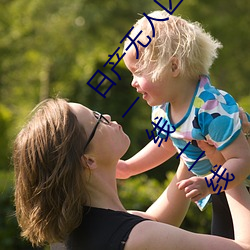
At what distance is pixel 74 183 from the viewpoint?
2701 mm

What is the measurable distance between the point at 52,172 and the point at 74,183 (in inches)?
3.8

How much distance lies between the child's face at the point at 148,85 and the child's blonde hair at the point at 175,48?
0.09 ft

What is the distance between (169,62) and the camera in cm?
278

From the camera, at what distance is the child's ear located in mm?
2777

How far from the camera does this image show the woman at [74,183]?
8.69ft

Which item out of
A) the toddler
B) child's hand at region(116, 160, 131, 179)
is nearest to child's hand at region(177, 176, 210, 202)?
the toddler

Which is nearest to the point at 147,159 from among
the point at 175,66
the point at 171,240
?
the point at 175,66

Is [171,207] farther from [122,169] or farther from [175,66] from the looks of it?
[175,66]

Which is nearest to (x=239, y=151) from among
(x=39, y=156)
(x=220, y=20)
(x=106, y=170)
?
(x=106, y=170)

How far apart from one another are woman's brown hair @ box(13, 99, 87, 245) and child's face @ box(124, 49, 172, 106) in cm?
32

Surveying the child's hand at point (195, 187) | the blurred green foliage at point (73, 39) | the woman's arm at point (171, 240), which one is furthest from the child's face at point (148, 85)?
the blurred green foliage at point (73, 39)

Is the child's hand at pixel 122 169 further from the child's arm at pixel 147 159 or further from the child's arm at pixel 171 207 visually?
the child's arm at pixel 171 207

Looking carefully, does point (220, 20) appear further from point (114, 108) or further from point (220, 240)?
point (220, 240)

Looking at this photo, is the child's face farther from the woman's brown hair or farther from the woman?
the woman's brown hair
